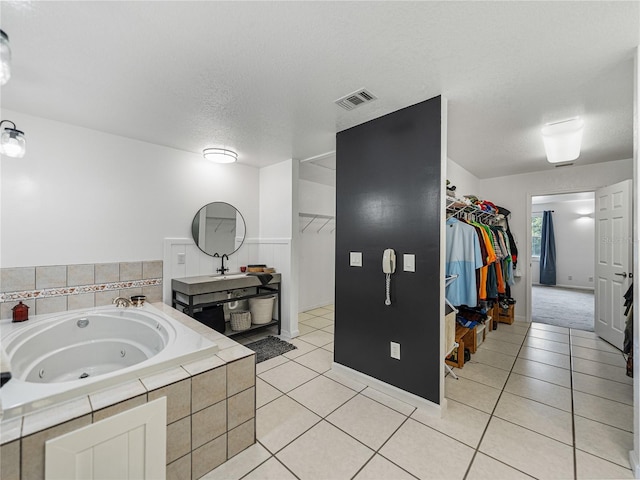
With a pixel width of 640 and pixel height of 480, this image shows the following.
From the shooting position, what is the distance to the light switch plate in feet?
6.95

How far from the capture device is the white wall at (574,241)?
7.21 meters

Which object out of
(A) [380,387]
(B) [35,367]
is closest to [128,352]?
(B) [35,367]

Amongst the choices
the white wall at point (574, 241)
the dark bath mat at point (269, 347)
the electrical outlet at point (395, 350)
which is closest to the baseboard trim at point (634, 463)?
the electrical outlet at point (395, 350)

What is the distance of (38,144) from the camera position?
2406mm

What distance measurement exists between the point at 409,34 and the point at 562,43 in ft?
2.76

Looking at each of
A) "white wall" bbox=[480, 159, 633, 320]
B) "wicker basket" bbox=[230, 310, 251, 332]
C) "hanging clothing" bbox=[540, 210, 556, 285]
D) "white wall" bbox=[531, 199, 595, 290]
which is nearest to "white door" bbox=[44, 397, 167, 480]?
"wicker basket" bbox=[230, 310, 251, 332]

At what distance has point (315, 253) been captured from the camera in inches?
190

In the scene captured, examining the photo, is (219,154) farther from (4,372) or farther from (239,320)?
(4,372)

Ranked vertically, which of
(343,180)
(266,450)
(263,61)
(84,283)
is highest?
(263,61)

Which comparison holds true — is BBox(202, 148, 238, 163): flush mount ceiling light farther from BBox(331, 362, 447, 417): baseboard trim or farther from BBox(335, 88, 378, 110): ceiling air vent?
BBox(331, 362, 447, 417): baseboard trim

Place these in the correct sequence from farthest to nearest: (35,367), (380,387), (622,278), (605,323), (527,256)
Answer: (527,256), (605,323), (622,278), (380,387), (35,367)

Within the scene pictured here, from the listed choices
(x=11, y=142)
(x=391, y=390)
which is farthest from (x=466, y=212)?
(x=11, y=142)

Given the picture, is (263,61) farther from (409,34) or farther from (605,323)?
(605,323)

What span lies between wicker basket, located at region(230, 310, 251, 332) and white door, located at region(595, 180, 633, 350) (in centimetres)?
439
